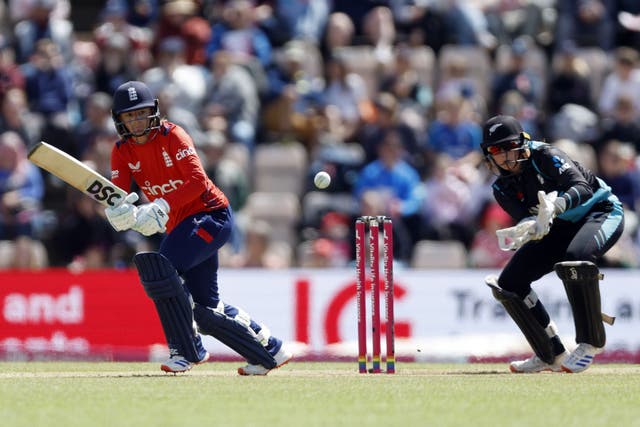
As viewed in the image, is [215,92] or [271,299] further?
[215,92]

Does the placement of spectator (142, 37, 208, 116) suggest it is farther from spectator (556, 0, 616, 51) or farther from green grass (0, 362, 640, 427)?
green grass (0, 362, 640, 427)

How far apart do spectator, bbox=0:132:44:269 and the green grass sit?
5.01 meters

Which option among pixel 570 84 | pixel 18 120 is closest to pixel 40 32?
pixel 18 120

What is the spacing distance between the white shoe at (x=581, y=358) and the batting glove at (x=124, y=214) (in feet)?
10.1

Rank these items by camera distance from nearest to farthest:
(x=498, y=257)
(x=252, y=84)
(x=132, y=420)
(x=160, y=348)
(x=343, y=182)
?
(x=132, y=420) < (x=160, y=348) < (x=498, y=257) < (x=343, y=182) < (x=252, y=84)

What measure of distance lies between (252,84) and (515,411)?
31.9 ft

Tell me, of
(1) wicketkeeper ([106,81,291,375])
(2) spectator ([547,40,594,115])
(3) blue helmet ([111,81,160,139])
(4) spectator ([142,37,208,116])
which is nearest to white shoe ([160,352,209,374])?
(1) wicketkeeper ([106,81,291,375])

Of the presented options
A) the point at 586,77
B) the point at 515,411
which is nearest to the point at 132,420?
the point at 515,411

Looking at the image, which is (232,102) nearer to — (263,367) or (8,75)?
(8,75)

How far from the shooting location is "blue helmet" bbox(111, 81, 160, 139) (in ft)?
29.0

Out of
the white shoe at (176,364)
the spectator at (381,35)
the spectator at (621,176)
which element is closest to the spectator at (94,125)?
the spectator at (381,35)

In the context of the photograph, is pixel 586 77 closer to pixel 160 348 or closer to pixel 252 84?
pixel 252 84

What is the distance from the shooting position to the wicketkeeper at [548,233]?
29.6 feet

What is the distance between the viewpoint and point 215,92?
53.0 feet
